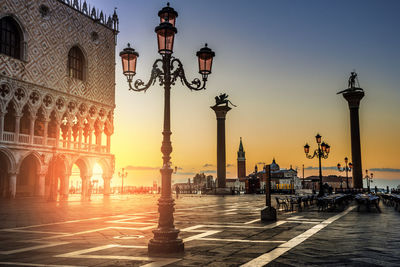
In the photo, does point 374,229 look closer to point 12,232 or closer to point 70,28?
point 12,232

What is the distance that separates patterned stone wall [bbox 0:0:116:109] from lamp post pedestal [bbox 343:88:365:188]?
80.1ft

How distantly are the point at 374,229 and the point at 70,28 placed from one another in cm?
3298

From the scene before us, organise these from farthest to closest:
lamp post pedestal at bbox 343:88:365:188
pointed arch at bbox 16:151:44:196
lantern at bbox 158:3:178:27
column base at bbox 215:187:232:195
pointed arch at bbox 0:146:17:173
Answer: column base at bbox 215:187:232:195
lamp post pedestal at bbox 343:88:365:188
pointed arch at bbox 16:151:44:196
pointed arch at bbox 0:146:17:173
lantern at bbox 158:3:178:27

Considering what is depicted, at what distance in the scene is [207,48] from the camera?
7660 millimetres

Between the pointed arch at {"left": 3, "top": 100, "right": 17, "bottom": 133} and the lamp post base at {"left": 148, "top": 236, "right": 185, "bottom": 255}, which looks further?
the pointed arch at {"left": 3, "top": 100, "right": 17, "bottom": 133}

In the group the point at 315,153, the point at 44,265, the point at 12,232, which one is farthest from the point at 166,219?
the point at 315,153

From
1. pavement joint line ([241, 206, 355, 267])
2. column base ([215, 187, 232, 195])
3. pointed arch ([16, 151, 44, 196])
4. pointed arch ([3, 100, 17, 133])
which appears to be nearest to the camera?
pavement joint line ([241, 206, 355, 267])

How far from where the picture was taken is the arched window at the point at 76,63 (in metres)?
35.4

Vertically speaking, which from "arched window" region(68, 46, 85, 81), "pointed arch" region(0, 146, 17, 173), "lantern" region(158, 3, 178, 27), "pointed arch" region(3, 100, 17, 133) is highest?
Answer: "arched window" region(68, 46, 85, 81)

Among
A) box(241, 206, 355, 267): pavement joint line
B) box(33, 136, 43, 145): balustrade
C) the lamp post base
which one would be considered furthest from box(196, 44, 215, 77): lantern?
box(33, 136, 43, 145): balustrade

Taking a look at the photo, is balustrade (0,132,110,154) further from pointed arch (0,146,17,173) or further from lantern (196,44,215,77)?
lantern (196,44,215,77)

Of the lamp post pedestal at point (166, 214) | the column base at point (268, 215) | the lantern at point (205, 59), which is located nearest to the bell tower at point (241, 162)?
the column base at point (268, 215)

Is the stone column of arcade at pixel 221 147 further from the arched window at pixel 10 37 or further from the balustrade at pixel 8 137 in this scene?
the arched window at pixel 10 37

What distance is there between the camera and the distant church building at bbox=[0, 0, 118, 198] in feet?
94.0
